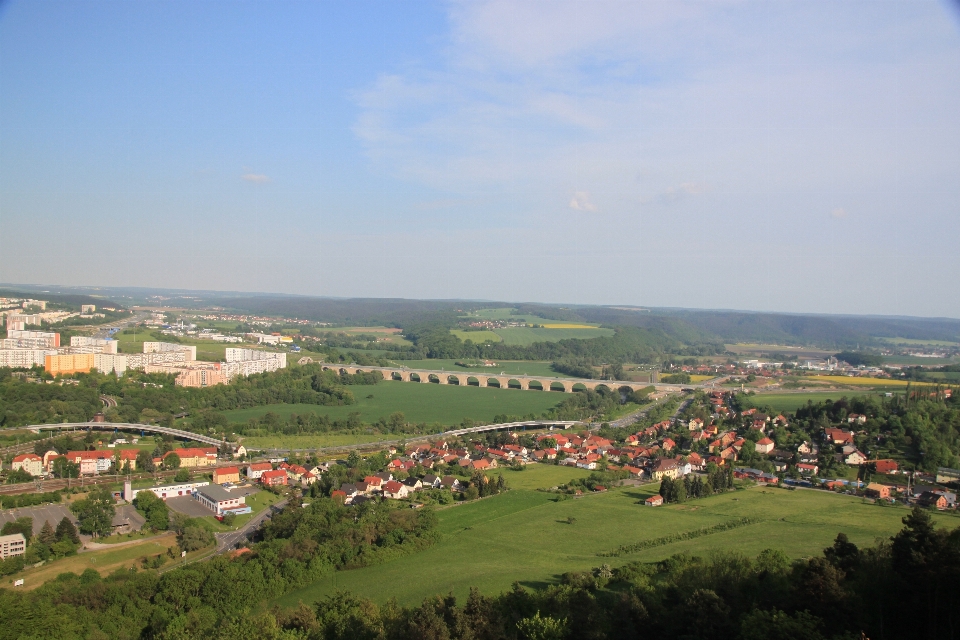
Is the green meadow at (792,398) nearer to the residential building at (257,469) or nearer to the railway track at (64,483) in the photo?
the residential building at (257,469)

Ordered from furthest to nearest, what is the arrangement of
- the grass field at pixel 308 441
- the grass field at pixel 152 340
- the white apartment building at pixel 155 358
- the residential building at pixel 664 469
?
the grass field at pixel 152 340, the white apartment building at pixel 155 358, the grass field at pixel 308 441, the residential building at pixel 664 469

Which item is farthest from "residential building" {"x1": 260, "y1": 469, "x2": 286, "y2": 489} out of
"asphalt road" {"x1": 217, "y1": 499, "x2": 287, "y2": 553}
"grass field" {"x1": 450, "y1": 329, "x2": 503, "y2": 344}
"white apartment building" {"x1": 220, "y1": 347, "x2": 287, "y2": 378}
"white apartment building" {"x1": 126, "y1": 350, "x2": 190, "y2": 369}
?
"grass field" {"x1": 450, "y1": 329, "x2": 503, "y2": 344}

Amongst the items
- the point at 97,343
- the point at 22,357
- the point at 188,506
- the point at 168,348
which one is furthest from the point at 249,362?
the point at 188,506

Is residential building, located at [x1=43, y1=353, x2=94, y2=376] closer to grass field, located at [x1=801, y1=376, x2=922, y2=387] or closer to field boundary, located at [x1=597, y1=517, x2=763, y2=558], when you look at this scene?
field boundary, located at [x1=597, y1=517, x2=763, y2=558]

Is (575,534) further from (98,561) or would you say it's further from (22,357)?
(22,357)

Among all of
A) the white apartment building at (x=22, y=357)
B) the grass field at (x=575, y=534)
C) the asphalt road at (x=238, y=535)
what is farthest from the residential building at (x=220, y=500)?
the white apartment building at (x=22, y=357)
